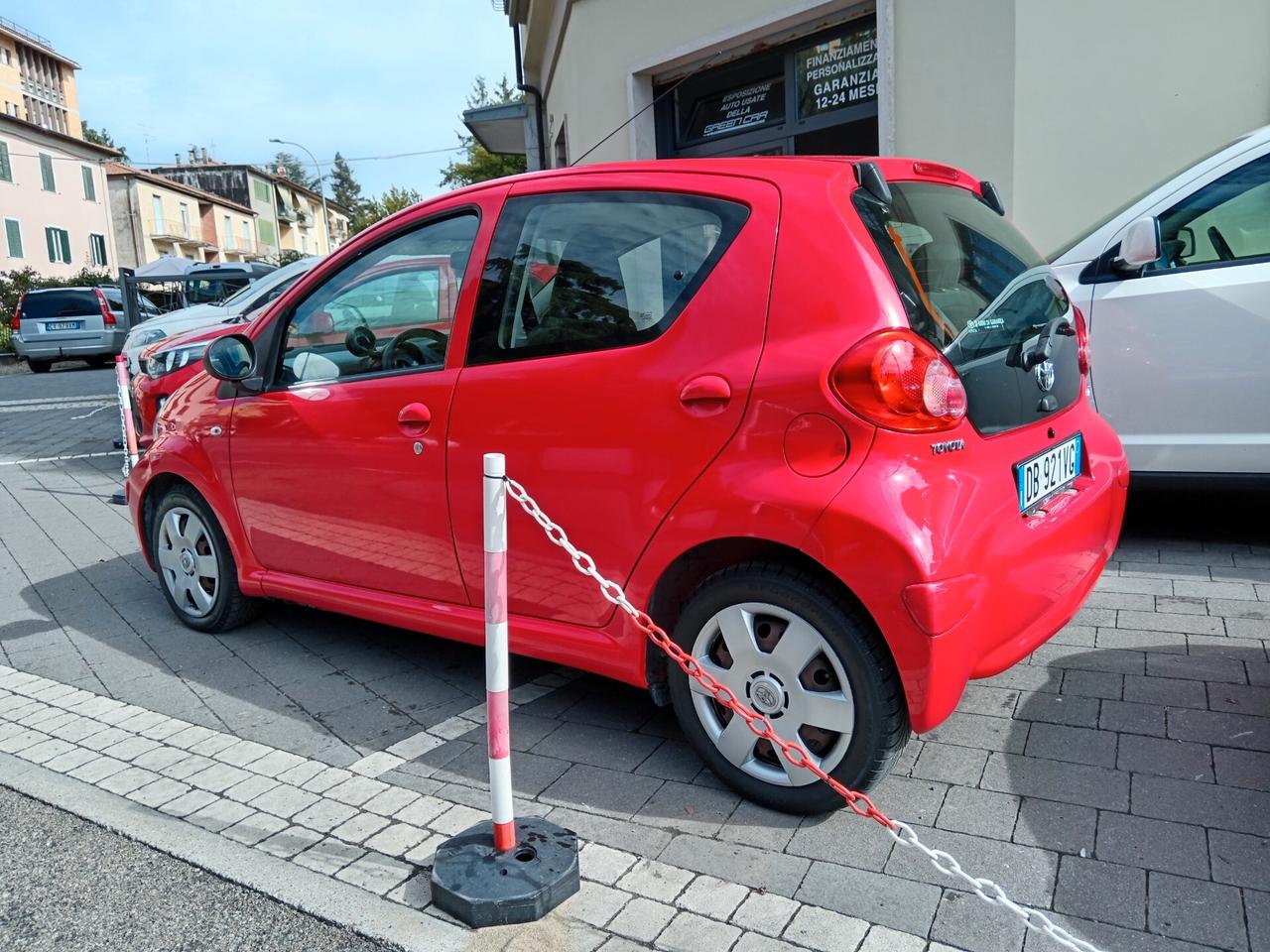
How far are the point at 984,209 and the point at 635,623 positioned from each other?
1756 millimetres

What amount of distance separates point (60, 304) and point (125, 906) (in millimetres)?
24139

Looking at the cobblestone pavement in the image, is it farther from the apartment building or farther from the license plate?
the apartment building

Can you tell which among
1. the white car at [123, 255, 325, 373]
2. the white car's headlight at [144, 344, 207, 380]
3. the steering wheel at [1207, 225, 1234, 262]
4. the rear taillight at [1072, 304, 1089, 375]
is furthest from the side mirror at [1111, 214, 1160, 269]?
the white car at [123, 255, 325, 373]

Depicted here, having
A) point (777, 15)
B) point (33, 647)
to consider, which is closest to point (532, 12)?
point (777, 15)

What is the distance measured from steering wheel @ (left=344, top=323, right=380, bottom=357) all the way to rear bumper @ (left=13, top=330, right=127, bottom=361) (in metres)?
21.7

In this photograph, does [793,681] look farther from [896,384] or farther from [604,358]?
[604,358]

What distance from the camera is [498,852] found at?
2641 mm

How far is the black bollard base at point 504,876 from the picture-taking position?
97.7 inches

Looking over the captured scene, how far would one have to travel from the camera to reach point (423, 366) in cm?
359

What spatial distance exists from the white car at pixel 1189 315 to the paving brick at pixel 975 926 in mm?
2948

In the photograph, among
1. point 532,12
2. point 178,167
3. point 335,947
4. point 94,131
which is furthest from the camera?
point 94,131

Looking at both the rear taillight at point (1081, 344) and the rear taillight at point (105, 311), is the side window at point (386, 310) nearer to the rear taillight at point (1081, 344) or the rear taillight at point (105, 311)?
the rear taillight at point (1081, 344)

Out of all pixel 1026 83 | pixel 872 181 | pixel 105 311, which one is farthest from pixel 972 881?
pixel 105 311

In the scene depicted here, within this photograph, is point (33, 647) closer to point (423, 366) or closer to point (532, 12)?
point (423, 366)
